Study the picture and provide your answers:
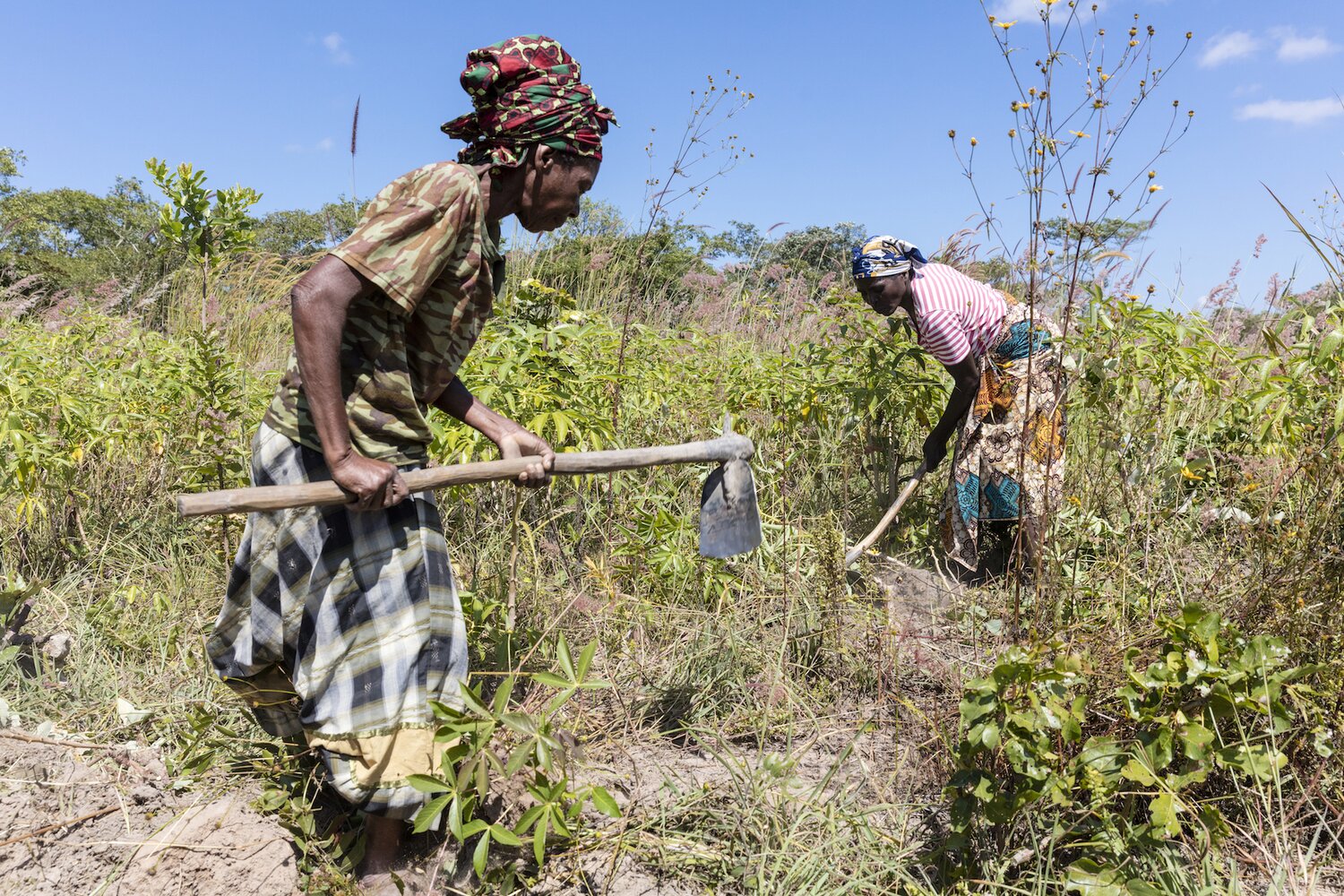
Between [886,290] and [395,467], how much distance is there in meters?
2.28

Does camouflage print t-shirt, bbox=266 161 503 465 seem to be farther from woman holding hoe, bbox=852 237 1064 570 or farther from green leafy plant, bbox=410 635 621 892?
woman holding hoe, bbox=852 237 1064 570

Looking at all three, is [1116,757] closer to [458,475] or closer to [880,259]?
[458,475]

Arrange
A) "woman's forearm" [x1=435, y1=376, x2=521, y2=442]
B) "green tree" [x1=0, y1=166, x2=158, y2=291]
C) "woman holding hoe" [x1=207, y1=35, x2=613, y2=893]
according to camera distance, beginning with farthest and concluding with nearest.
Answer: "green tree" [x1=0, y1=166, x2=158, y2=291] → "woman's forearm" [x1=435, y1=376, x2=521, y2=442] → "woman holding hoe" [x1=207, y1=35, x2=613, y2=893]

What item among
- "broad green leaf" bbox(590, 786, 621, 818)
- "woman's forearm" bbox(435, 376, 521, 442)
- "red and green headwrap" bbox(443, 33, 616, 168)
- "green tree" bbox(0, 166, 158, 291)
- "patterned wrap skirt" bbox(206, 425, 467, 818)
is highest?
"green tree" bbox(0, 166, 158, 291)


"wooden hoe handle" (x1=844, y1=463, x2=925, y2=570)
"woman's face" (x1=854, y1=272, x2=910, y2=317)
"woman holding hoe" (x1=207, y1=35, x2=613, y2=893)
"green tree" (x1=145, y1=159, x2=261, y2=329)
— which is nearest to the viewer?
"woman holding hoe" (x1=207, y1=35, x2=613, y2=893)

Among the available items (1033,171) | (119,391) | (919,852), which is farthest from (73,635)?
(1033,171)

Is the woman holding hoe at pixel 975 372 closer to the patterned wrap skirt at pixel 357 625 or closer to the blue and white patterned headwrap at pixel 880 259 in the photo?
the blue and white patterned headwrap at pixel 880 259

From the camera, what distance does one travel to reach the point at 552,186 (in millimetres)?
1944

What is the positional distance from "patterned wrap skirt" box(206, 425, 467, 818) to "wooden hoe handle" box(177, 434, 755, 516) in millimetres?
98

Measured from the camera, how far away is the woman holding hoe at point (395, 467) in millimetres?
1798

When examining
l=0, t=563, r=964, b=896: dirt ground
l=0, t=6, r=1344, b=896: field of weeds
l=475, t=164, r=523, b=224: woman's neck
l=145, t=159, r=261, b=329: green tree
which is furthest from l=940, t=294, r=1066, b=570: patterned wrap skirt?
l=145, t=159, r=261, b=329: green tree

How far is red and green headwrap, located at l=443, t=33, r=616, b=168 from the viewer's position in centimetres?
188

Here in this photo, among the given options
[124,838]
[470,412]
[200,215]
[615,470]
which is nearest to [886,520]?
[615,470]

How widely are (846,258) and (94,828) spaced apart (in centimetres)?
379
